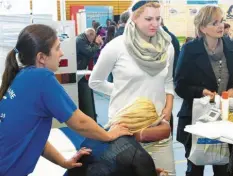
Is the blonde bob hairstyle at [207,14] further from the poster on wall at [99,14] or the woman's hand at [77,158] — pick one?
the poster on wall at [99,14]

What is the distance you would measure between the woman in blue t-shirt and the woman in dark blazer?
1214mm

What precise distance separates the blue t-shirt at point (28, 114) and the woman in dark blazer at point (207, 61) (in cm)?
134

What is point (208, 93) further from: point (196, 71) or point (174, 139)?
point (174, 139)

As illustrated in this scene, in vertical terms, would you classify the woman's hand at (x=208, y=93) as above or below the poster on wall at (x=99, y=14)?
below

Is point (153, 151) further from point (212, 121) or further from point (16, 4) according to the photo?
point (16, 4)

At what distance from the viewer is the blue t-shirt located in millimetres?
1404

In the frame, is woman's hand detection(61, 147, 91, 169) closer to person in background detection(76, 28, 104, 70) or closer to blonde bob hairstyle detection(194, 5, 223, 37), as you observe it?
blonde bob hairstyle detection(194, 5, 223, 37)

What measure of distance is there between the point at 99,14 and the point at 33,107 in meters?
10.3

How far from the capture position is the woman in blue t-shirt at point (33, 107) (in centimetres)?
141

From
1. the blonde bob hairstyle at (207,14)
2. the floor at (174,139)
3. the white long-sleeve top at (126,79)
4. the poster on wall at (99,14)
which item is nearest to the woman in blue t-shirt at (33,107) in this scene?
the white long-sleeve top at (126,79)

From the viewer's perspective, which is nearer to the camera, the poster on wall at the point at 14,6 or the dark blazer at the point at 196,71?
the dark blazer at the point at 196,71

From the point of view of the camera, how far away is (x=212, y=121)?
7.22ft

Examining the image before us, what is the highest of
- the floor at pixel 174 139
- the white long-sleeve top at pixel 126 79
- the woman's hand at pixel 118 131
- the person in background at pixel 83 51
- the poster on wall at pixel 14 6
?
the poster on wall at pixel 14 6

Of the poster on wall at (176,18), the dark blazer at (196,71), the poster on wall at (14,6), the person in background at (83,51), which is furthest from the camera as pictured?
the poster on wall at (176,18)
